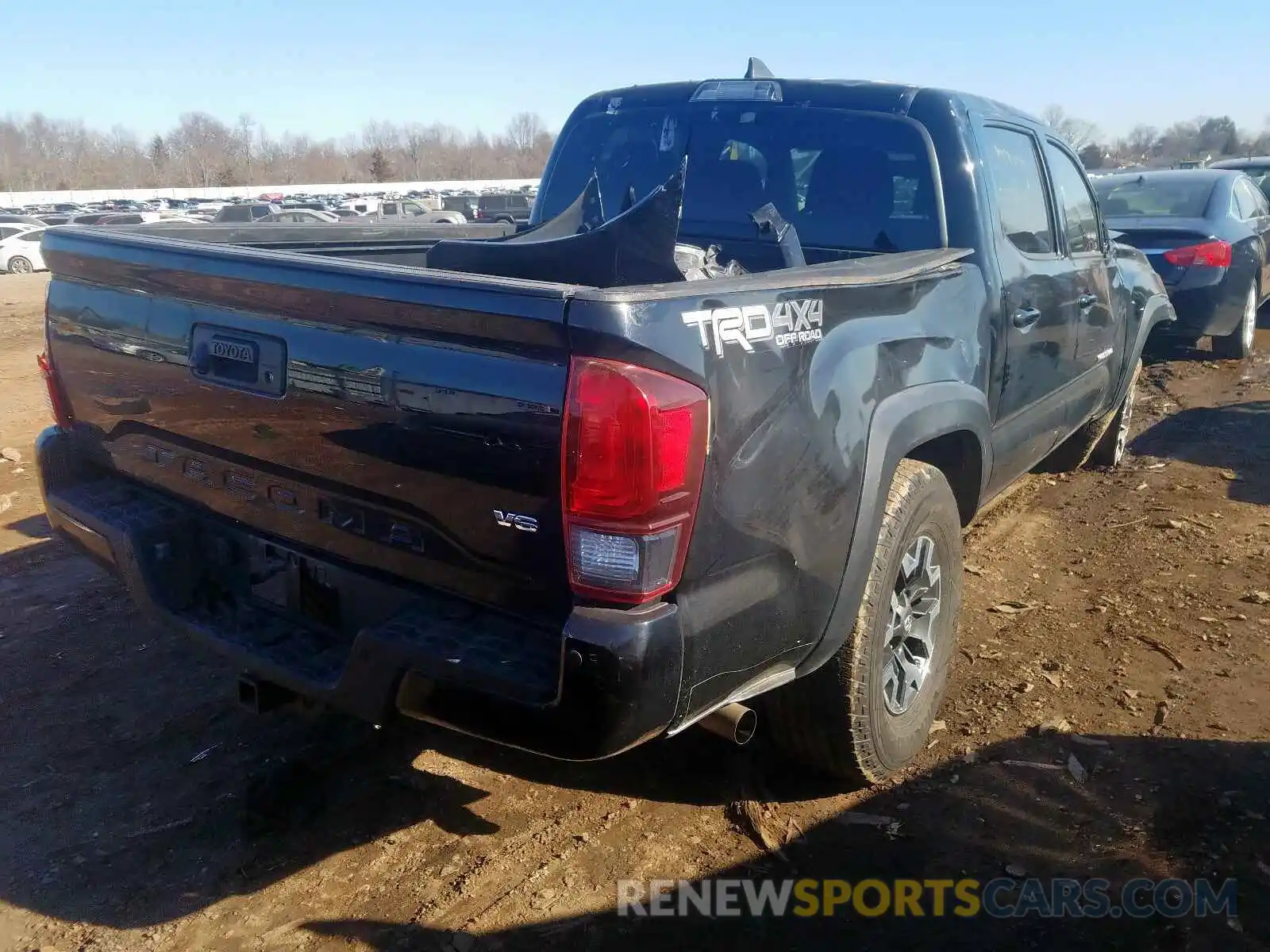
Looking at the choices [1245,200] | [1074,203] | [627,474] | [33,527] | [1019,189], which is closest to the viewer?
[627,474]

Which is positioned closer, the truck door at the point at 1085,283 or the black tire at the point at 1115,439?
the truck door at the point at 1085,283

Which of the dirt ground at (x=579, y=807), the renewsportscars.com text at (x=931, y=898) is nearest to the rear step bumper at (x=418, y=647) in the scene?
the dirt ground at (x=579, y=807)

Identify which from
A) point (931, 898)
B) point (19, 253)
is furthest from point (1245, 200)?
point (19, 253)

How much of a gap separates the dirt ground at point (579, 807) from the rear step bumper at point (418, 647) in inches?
11.2

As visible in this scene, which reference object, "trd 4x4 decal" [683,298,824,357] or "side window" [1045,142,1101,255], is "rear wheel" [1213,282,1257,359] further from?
"trd 4x4 decal" [683,298,824,357]

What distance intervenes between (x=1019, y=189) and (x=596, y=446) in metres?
2.73

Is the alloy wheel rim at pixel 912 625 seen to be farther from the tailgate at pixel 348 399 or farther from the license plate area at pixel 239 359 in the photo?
the license plate area at pixel 239 359

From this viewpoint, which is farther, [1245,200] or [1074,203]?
[1245,200]

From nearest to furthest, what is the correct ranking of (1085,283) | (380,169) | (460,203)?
(1085,283) → (460,203) → (380,169)

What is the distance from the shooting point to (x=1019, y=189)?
3895mm

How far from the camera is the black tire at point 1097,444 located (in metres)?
5.68

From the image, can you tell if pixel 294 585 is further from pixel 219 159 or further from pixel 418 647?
pixel 219 159

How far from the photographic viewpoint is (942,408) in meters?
2.91

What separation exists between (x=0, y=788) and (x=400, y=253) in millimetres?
2560
